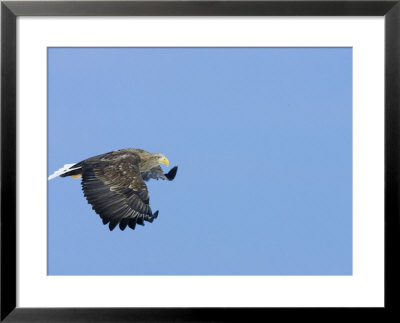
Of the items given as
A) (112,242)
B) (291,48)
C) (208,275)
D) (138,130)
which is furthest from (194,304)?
(291,48)

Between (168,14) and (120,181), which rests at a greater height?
(168,14)

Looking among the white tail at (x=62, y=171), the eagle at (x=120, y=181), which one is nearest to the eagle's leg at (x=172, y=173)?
the eagle at (x=120, y=181)

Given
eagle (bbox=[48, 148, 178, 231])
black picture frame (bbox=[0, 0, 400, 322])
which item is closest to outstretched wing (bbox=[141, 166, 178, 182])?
eagle (bbox=[48, 148, 178, 231])

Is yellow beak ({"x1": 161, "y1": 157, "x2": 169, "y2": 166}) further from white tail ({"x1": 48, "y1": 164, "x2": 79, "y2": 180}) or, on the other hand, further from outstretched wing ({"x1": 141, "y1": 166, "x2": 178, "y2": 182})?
white tail ({"x1": 48, "y1": 164, "x2": 79, "y2": 180})

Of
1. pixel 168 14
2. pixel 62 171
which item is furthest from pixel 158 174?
pixel 168 14

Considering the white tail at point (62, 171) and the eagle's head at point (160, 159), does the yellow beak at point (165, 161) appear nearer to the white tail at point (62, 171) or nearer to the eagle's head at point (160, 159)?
the eagle's head at point (160, 159)

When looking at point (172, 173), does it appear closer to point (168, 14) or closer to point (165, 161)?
point (165, 161)
